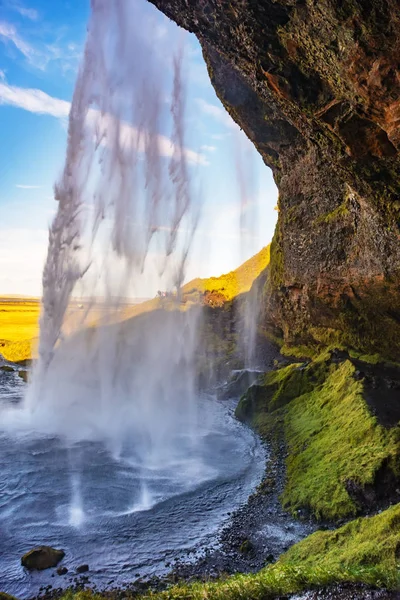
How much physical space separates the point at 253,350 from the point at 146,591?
97.1 feet

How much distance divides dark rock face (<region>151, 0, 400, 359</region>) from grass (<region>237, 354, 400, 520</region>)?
13.8 ft

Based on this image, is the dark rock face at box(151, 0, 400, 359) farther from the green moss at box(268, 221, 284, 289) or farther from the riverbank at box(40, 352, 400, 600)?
the green moss at box(268, 221, 284, 289)

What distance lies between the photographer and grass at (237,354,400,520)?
12211mm

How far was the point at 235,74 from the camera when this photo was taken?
2216 centimetres

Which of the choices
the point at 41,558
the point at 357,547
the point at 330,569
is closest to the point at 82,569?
the point at 41,558

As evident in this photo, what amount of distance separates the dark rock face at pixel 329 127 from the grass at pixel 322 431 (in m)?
4.19

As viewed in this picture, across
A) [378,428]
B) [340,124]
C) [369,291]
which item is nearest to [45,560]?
[378,428]

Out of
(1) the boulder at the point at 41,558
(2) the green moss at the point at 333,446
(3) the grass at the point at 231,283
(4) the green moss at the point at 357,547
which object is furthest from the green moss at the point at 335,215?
(3) the grass at the point at 231,283

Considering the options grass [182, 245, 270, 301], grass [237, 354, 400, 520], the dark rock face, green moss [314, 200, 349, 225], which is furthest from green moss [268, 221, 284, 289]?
grass [182, 245, 270, 301]

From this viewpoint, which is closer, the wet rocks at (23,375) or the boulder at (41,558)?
the boulder at (41,558)

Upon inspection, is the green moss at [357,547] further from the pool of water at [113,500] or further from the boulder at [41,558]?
the boulder at [41,558]

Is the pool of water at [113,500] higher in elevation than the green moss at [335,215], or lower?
lower

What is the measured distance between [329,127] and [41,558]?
13.3 metres

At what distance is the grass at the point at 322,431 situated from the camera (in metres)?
12.2
